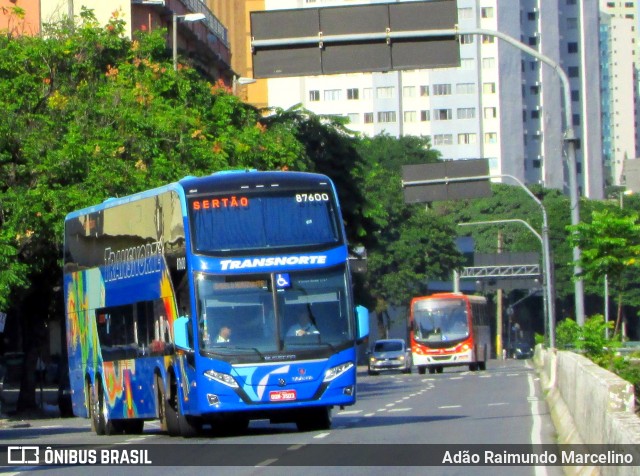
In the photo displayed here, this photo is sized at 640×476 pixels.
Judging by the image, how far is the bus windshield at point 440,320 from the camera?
63188 mm

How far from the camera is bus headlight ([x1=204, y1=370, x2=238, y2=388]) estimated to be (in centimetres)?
2061

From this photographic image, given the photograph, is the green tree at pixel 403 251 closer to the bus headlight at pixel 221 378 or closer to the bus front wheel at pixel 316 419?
the bus front wheel at pixel 316 419

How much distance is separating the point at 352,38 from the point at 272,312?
4668mm

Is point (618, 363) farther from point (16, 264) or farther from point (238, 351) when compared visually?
point (16, 264)

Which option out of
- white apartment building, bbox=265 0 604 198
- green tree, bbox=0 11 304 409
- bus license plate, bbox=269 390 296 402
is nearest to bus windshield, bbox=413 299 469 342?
green tree, bbox=0 11 304 409

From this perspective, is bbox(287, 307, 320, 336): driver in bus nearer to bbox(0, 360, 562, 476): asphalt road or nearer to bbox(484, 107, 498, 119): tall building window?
bbox(0, 360, 562, 476): asphalt road

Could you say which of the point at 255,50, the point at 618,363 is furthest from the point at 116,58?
the point at 255,50

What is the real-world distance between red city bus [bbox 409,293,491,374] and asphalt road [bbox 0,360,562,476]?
2997 centimetres

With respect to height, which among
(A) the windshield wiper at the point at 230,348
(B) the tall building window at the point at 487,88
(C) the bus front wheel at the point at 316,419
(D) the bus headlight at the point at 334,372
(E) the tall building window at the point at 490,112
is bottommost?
(C) the bus front wheel at the point at 316,419

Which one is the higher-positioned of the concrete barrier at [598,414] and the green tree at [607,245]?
the green tree at [607,245]

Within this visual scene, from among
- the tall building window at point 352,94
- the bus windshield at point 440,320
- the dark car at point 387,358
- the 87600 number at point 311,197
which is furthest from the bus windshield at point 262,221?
the tall building window at point 352,94

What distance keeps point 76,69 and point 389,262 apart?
159 ft

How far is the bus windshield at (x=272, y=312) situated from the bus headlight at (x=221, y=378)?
271 millimetres

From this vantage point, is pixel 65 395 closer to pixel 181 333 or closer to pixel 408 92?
pixel 181 333
